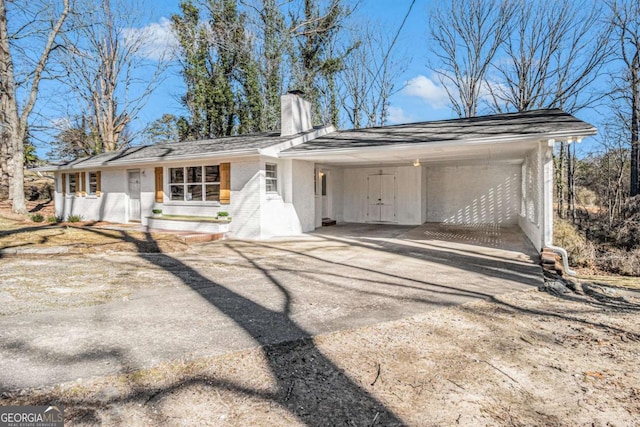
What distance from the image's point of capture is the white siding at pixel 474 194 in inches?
558

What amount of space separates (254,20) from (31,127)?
38.8 feet

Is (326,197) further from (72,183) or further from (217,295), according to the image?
(72,183)

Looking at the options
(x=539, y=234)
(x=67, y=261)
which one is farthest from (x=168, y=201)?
(x=539, y=234)

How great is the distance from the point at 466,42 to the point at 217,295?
21436 millimetres

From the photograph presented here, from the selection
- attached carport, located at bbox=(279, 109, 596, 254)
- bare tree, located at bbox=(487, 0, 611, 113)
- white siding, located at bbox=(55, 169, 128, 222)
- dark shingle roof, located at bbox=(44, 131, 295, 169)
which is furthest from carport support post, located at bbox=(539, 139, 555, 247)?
bare tree, located at bbox=(487, 0, 611, 113)

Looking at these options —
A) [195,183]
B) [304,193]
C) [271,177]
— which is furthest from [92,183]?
[304,193]

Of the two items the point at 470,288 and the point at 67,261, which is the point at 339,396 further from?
the point at 67,261

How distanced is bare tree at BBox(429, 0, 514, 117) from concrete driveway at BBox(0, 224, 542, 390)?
15.1m

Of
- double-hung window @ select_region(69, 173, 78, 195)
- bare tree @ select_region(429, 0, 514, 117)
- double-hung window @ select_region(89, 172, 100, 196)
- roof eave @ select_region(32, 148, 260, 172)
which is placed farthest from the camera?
bare tree @ select_region(429, 0, 514, 117)

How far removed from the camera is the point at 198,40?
21.0 metres

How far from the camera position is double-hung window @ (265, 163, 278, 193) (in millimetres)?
10383

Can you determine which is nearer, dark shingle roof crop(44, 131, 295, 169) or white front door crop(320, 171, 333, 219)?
dark shingle roof crop(44, 131, 295, 169)

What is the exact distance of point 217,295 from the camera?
4.65 metres

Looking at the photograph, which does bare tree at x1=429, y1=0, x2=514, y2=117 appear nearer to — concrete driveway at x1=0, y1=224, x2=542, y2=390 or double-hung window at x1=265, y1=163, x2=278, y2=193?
double-hung window at x1=265, y1=163, x2=278, y2=193
